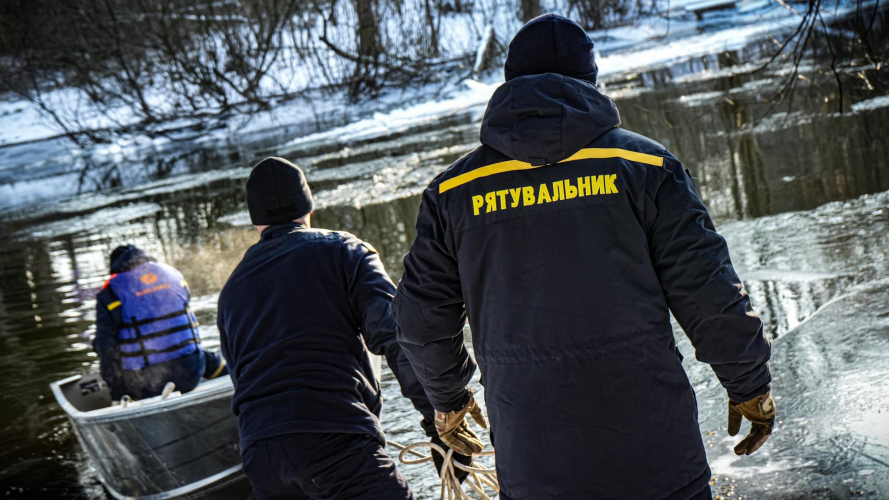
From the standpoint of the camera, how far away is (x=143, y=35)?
27266 mm

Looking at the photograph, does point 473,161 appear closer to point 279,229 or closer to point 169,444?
point 279,229

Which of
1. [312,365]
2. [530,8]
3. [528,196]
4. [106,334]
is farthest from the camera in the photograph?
[530,8]

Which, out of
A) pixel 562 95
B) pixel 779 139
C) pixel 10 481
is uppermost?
pixel 562 95

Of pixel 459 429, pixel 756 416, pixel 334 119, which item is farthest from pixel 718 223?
pixel 334 119

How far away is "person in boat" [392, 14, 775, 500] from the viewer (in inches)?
75.7

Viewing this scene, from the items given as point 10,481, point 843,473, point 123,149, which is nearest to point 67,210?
point 123,149

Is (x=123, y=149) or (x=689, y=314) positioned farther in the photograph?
(x=123, y=149)

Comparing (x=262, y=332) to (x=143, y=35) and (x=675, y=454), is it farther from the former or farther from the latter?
(x=143, y=35)

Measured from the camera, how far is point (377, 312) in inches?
112

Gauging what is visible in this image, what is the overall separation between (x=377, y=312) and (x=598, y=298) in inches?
42.6

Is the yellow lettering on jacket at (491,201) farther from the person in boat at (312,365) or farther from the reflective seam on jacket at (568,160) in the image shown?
the person in boat at (312,365)

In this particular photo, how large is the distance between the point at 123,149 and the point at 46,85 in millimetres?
7278

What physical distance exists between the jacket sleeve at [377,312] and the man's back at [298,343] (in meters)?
0.03

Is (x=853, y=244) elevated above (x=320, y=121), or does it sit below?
below
